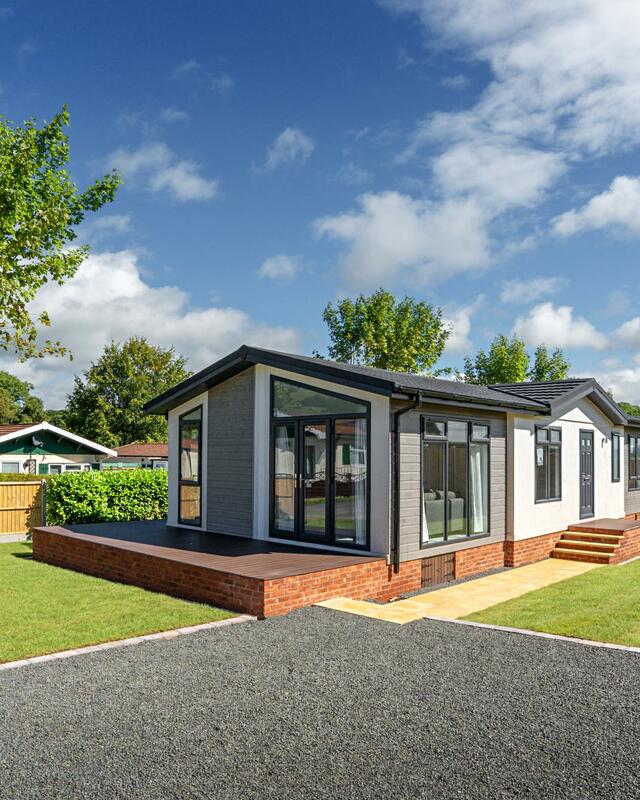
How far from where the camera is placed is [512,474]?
11.9 m

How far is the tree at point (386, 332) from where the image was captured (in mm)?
33716

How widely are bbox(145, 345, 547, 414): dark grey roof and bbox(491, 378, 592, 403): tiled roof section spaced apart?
0.50 metres

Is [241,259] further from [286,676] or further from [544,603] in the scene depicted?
[286,676]

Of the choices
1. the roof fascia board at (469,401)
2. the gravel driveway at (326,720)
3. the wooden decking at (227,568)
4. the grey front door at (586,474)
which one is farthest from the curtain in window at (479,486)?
the gravel driveway at (326,720)

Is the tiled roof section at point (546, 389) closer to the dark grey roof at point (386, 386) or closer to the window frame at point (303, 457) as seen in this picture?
the dark grey roof at point (386, 386)

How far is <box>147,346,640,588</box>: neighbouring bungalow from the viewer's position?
30.9 feet

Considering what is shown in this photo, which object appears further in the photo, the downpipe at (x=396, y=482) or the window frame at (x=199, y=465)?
the window frame at (x=199, y=465)

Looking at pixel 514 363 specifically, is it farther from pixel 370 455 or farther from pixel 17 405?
pixel 17 405

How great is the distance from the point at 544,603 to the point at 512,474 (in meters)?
3.59

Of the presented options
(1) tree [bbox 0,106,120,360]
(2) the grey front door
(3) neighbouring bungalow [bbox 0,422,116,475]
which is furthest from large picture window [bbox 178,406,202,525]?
(3) neighbouring bungalow [bbox 0,422,116,475]

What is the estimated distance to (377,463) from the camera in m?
9.28

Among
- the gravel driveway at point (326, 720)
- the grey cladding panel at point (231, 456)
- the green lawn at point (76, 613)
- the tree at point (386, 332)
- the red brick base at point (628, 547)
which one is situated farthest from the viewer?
the tree at point (386, 332)

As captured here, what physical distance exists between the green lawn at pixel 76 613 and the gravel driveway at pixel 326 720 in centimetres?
62

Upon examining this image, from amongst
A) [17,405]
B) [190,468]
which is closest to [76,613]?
[190,468]
